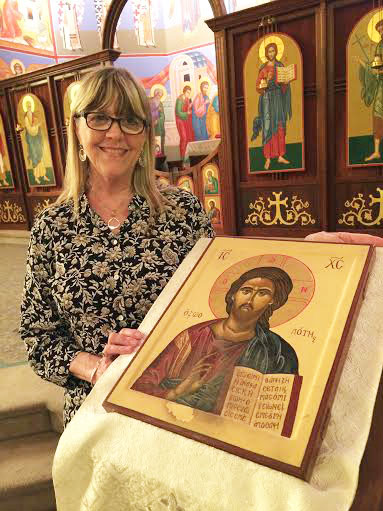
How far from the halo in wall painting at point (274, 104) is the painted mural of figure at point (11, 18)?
734 centimetres

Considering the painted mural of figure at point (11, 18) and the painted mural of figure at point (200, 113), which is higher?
the painted mural of figure at point (11, 18)

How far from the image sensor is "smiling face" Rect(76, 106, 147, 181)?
4.20ft

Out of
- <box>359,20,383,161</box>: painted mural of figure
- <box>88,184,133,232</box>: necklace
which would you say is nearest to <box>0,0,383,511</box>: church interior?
<box>359,20,383,161</box>: painted mural of figure

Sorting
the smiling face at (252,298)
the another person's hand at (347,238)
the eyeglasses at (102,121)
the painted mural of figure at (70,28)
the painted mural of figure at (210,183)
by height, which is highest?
the painted mural of figure at (70,28)

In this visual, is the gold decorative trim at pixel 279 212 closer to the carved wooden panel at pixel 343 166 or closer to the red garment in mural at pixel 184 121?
the carved wooden panel at pixel 343 166

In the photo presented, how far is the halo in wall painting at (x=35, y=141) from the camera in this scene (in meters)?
6.96

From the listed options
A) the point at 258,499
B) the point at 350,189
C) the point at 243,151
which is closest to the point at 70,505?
the point at 258,499

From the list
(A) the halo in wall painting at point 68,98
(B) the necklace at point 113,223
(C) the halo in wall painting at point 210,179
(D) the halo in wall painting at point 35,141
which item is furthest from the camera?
(D) the halo in wall painting at point 35,141

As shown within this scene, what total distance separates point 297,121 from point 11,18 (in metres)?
8.19

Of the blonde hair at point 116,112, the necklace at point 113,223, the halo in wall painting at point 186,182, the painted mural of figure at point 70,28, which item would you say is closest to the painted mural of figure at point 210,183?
the halo in wall painting at point 186,182

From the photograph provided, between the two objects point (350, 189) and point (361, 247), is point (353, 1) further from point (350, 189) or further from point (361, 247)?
point (361, 247)

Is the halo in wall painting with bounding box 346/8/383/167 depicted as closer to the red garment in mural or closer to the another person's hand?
the another person's hand

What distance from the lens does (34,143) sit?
23.5ft

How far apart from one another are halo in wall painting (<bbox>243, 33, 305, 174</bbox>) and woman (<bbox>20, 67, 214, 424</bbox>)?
3433 millimetres
